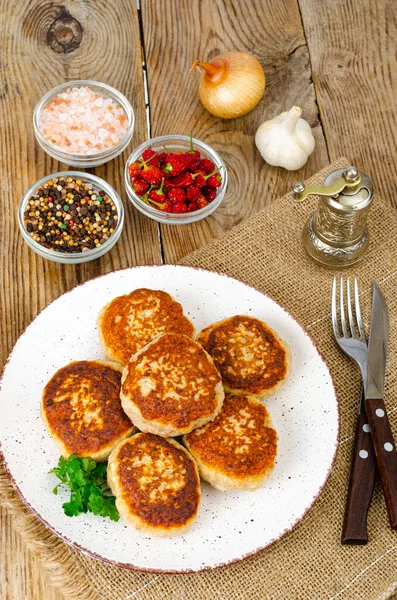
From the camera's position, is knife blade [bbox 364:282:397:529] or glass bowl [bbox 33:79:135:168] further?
glass bowl [bbox 33:79:135:168]

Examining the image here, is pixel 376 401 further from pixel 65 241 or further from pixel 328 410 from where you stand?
pixel 65 241

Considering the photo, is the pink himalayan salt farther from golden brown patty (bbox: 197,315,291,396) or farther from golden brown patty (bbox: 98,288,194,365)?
golden brown patty (bbox: 197,315,291,396)

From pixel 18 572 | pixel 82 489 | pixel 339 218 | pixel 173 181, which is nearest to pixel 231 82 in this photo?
pixel 173 181

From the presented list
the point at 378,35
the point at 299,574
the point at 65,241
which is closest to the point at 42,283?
the point at 65,241

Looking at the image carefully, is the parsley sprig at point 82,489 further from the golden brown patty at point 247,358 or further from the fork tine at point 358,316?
the fork tine at point 358,316

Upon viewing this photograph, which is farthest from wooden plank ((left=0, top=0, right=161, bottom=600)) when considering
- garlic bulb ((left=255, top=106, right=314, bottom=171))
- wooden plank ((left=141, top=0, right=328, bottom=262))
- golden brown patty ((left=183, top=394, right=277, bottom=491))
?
golden brown patty ((left=183, top=394, right=277, bottom=491))
